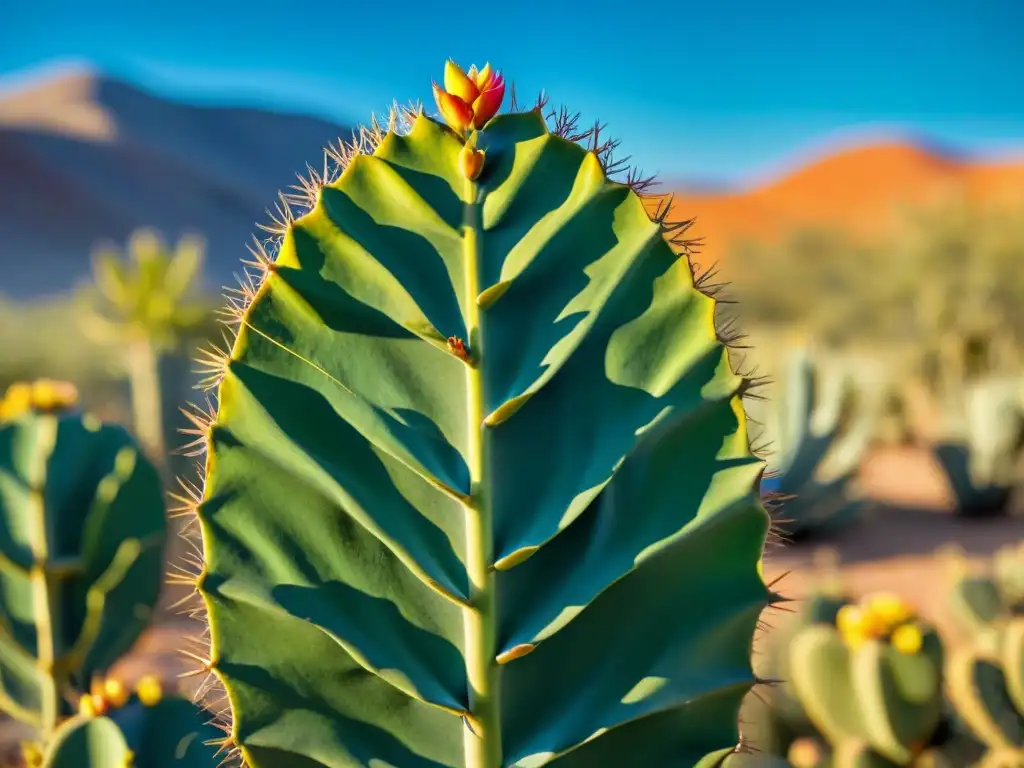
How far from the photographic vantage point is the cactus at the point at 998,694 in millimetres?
2629

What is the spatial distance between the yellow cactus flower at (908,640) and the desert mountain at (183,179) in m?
25.5

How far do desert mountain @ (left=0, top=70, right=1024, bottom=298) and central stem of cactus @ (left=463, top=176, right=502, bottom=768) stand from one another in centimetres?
2685

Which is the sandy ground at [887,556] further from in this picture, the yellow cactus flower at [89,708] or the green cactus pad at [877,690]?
the yellow cactus flower at [89,708]

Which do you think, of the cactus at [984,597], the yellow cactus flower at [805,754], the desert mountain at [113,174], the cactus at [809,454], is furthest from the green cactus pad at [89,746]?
the desert mountain at [113,174]

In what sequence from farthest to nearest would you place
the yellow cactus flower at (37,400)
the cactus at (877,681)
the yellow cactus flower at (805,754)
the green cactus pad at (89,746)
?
the yellow cactus flower at (805,754) → the cactus at (877,681) → the yellow cactus flower at (37,400) → the green cactus pad at (89,746)

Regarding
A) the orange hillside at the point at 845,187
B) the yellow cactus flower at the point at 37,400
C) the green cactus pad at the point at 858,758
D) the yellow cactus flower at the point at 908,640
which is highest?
the orange hillside at the point at 845,187

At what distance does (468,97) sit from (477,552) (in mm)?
560

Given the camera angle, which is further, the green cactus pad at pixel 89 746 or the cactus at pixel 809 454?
the cactus at pixel 809 454

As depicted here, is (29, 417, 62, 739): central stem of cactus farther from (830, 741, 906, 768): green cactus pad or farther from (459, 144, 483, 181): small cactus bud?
(830, 741, 906, 768): green cactus pad

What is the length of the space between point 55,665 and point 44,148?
4505 centimetres

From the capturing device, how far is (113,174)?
4262 centimetres

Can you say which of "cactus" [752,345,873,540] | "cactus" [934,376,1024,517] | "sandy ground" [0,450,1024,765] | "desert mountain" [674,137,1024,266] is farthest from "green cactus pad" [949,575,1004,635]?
"desert mountain" [674,137,1024,266]

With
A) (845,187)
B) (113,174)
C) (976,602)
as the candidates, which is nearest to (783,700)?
(976,602)

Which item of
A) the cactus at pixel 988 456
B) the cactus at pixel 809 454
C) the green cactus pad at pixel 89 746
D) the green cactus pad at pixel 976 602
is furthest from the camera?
the cactus at pixel 988 456
